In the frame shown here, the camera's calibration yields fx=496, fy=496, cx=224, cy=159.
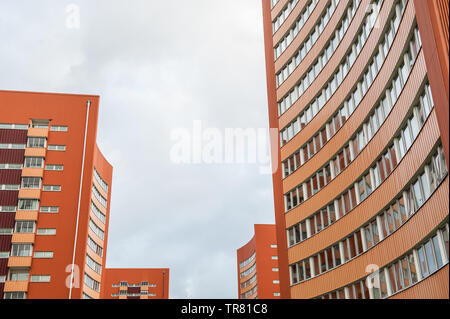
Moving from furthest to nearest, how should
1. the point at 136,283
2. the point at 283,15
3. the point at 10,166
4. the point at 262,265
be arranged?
the point at 136,283
the point at 262,265
the point at 10,166
the point at 283,15

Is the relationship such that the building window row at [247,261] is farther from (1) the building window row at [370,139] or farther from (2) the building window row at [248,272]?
(1) the building window row at [370,139]

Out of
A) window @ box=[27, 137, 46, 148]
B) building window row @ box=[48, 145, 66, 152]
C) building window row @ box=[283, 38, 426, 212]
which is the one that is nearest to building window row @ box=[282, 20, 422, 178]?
building window row @ box=[283, 38, 426, 212]

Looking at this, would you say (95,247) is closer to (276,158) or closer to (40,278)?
(40,278)

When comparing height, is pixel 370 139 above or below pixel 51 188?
below

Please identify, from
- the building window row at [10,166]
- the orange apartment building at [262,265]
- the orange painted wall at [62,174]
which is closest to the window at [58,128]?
the orange painted wall at [62,174]

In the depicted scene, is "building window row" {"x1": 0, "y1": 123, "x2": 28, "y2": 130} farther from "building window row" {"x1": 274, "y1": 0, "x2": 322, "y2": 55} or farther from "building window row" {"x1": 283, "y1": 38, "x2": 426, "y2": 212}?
"building window row" {"x1": 283, "y1": 38, "x2": 426, "y2": 212}

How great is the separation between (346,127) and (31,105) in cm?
4694

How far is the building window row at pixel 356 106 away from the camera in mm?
25984

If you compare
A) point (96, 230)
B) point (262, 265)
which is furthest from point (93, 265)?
point (262, 265)

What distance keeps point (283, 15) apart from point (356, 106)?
20.4 metres

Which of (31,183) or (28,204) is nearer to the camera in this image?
(28,204)

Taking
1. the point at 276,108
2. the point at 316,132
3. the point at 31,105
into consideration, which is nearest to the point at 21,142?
the point at 31,105

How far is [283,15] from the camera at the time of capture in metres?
51.5

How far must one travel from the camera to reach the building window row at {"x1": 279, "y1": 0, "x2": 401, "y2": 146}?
3079 cm
